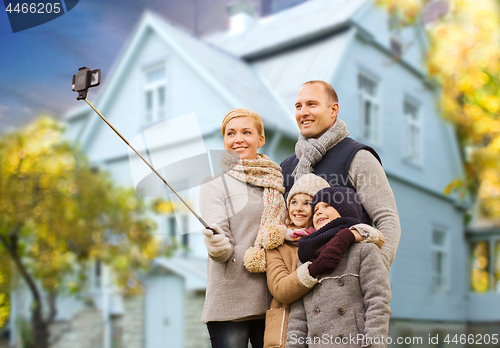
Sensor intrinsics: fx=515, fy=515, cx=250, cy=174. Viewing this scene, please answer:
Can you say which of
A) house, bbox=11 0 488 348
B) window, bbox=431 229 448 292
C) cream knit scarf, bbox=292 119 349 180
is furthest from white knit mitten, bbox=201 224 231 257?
window, bbox=431 229 448 292

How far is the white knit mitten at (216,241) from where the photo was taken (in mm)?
1656

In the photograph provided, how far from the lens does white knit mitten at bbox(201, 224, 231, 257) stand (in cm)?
166

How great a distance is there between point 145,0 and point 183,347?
4.53 m

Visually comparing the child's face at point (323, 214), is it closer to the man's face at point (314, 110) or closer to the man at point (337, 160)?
the man at point (337, 160)

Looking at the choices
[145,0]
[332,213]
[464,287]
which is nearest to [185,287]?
[145,0]

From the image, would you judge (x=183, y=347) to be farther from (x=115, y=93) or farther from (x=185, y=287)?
(x=115, y=93)

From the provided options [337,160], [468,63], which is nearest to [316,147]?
[337,160]

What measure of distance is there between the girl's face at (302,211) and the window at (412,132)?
24.0 ft

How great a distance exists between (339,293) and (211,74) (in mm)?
5263

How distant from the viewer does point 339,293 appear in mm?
1521

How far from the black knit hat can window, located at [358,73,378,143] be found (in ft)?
19.6

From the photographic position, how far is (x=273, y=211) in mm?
1769

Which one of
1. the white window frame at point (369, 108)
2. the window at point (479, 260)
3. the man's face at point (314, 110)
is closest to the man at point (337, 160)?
the man's face at point (314, 110)

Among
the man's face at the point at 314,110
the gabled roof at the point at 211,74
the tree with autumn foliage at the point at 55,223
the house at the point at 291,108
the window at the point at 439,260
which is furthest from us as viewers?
the window at the point at 439,260
